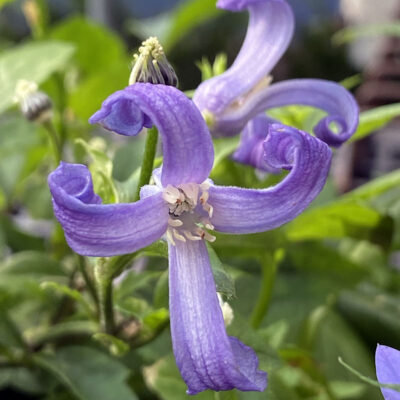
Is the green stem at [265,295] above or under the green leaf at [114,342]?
under

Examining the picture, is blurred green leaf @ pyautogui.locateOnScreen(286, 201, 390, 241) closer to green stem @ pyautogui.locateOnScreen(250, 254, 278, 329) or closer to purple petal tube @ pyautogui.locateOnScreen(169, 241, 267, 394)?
green stem @ pyautogui.locateOnScreen(250, 254, 278, 329)

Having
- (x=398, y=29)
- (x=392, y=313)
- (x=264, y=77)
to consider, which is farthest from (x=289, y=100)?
(x=392, y=313)

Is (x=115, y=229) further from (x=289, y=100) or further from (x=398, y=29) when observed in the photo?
(x=398, y=29)

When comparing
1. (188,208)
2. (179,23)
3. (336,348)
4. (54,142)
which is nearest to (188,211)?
(188,208)

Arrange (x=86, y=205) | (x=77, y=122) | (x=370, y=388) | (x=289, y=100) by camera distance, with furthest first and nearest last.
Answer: (x=77, y=122), (x=370, y=388), (x=289, y=100), (x=86, y=205)

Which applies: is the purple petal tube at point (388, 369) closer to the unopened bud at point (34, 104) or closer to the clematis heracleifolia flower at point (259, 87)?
the clematis heracleifolia flower at point (259, 87)

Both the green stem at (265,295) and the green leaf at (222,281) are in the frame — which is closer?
the green leaf at (222,281)

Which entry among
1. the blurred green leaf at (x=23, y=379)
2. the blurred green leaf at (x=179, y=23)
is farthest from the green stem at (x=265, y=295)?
the blurred green leaf at (x=179, y=23)
